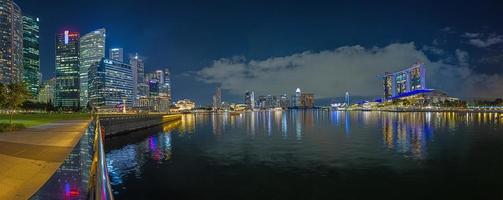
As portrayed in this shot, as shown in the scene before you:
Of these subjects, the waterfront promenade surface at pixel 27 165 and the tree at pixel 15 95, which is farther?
the tree at pixel 15 95

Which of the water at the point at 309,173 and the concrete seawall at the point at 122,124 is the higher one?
the concrete seawall at the point at 122,124

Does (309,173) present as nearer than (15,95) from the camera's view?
Yes

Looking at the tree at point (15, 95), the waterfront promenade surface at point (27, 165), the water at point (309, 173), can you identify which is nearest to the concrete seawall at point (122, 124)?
the tree at point (15, 95)

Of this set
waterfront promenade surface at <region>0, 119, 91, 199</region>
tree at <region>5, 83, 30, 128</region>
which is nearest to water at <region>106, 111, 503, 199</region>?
waterfront promenade surface at <region>0, 119, 91, 199</region>

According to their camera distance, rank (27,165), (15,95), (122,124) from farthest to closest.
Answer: (122,124) → (15,95) → (27,165)

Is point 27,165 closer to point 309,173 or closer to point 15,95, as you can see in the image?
point 309,173

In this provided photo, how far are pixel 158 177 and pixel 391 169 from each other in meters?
12.7

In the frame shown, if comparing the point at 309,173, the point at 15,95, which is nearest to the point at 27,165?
the point at 309,173

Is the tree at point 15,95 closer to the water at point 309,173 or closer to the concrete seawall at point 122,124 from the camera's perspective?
the concrete seawall at point 122,124

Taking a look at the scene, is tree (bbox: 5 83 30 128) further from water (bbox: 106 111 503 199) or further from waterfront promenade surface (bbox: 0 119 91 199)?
waterfront promenade surface (bbox: 0 119 91 199)

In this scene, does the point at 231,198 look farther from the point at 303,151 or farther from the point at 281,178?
the point at 303,151

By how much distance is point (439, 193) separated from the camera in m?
16.8

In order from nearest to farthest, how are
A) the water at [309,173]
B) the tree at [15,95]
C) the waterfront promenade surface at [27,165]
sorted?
1. the waterfront promenade surface at [27,165]
2. the water at [309,173]
3. the tree at [15,95]

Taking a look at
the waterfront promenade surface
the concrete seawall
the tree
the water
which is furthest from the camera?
the concrete seawall
